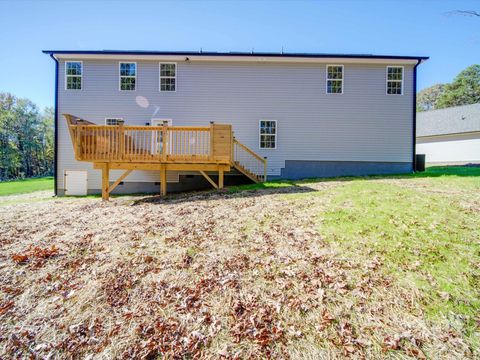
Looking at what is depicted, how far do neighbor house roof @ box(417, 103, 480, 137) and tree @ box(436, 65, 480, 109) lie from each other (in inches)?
695

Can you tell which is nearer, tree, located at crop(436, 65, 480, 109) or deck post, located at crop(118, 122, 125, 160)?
deck post, located at crop(118, 122, 125, 160)

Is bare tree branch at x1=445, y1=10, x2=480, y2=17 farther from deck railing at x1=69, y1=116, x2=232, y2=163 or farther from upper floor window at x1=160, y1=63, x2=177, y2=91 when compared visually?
upper floor window at x1=160, y1=63, x2=177, y2=91

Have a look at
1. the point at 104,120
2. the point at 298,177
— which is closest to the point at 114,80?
the point at 104,120

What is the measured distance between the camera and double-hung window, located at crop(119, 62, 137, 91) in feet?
41.5

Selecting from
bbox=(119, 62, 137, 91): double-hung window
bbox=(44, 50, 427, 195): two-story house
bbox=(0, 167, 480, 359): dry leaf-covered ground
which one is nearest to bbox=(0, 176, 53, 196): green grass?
bbox=(44, 50, 427, 195): two-story house

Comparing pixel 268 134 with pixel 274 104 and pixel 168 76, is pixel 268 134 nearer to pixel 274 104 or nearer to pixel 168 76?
pixel 274 104

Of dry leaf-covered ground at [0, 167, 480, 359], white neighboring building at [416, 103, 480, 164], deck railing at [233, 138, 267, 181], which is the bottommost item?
dry leaf-covered ground at [0, 167, 480, 359]

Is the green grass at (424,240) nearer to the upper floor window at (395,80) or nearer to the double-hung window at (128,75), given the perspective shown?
the upper floor window at (395,80)

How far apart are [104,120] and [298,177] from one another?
10.1m

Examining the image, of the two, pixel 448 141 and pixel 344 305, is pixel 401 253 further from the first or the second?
pixel 448 141

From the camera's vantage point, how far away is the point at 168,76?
12.7 m

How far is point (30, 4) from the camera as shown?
457 inches

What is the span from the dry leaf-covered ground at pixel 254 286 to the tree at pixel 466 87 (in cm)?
4587

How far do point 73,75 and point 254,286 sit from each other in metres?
14.1
